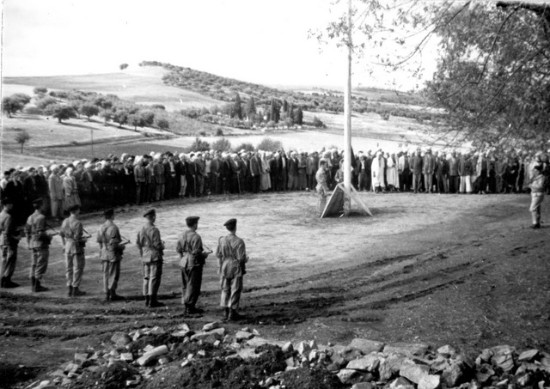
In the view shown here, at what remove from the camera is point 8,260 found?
12.9 meters

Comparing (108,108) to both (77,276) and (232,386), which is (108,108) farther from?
(232,386)

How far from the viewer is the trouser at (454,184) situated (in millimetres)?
28078

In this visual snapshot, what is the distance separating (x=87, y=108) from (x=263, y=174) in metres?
8.84

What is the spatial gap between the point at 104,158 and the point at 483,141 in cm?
1411

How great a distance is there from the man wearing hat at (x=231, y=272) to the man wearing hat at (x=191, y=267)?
476 millimetres

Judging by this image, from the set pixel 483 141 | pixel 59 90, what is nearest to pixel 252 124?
pixel 59 90

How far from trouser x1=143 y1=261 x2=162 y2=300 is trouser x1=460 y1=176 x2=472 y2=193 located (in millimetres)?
19579

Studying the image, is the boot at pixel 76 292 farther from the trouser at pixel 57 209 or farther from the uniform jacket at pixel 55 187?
the uniform jacket at pixel 55 187

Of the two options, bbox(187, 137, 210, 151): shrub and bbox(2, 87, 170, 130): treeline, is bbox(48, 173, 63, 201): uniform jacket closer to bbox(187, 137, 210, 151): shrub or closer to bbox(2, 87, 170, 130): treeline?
bbox(2, 87, 170, 130): treeline

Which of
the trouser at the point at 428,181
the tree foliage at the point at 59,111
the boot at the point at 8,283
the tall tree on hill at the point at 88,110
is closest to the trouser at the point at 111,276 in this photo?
the boot at the point at 8,283

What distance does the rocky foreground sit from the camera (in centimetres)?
748

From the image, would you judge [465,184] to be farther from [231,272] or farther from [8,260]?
[8,260]

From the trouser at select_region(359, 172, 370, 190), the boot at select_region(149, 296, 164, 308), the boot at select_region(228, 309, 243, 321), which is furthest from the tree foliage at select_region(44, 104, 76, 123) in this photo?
the trouser at select_region(359, 172, 370, 190)

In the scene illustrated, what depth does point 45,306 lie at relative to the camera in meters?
11.6
